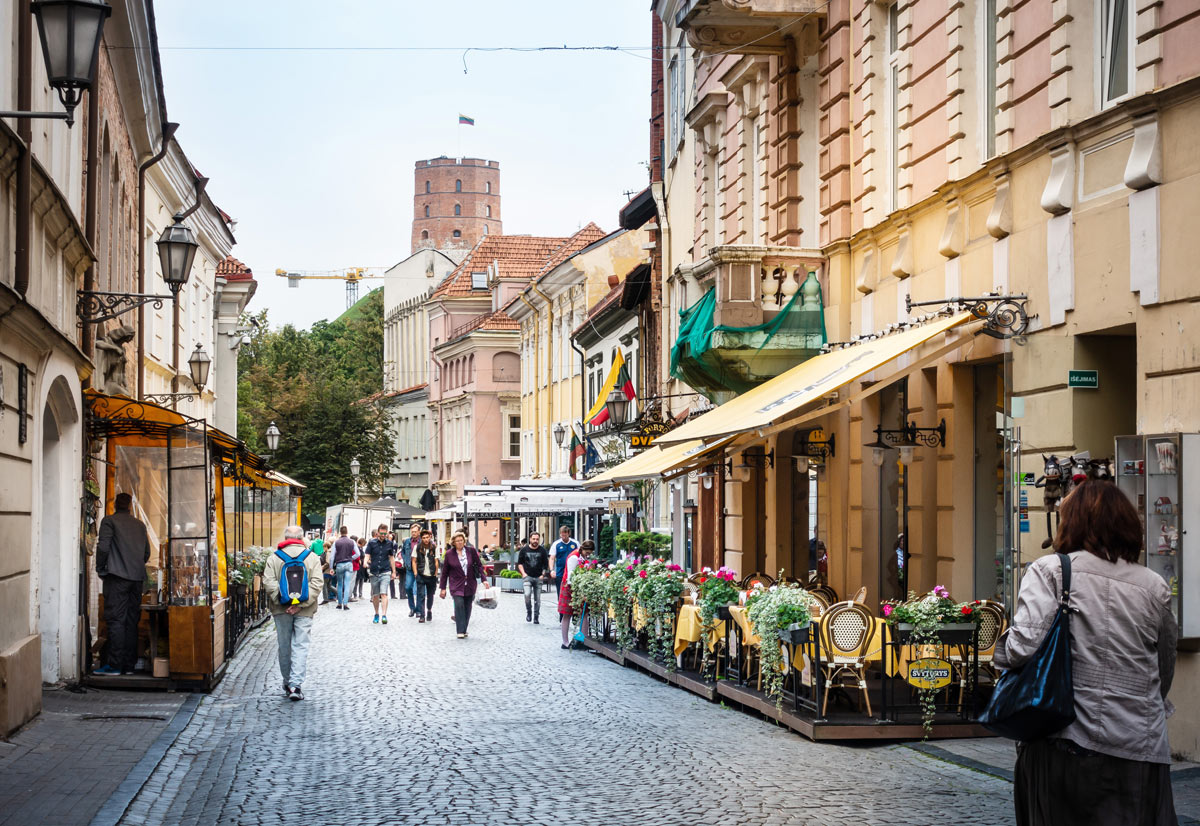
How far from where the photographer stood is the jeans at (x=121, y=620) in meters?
16.5

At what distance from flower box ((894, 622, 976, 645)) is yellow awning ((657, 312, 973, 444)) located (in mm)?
2433

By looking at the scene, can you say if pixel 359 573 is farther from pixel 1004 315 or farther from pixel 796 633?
pixel 1004 315

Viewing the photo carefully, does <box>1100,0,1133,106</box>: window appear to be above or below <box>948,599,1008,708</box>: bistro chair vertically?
above

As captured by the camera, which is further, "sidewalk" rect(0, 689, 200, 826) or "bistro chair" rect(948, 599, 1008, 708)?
"bistro chair" rect(948, 599, 1008, 708)

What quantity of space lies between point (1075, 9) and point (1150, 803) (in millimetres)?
8644

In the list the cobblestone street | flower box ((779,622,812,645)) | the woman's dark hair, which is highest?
the woman's dark hair

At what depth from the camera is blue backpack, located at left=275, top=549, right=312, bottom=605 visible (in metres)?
17.0

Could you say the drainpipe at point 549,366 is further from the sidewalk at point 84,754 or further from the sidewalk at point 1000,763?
the sidewalk at point 1000,763

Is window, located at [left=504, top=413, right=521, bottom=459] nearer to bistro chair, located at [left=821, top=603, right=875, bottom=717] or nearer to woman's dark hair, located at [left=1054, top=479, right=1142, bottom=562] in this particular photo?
bistro chair, located at [left=821, top=603, right=875, bottom=717]

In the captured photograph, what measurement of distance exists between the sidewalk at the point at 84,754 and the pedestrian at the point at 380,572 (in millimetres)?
14318

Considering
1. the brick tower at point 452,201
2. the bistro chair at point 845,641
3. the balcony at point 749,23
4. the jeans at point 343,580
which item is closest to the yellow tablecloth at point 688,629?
the bistro chair at point 845,641

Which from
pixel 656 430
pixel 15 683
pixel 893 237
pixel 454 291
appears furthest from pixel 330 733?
pixel 454 291

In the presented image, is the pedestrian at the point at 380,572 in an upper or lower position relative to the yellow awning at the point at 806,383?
lower

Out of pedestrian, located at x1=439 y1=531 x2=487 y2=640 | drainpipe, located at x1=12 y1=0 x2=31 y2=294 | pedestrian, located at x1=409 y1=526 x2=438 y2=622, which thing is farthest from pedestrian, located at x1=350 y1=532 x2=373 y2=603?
drainpipe, located at x1=12 y1=0 x2=31 y2=294
